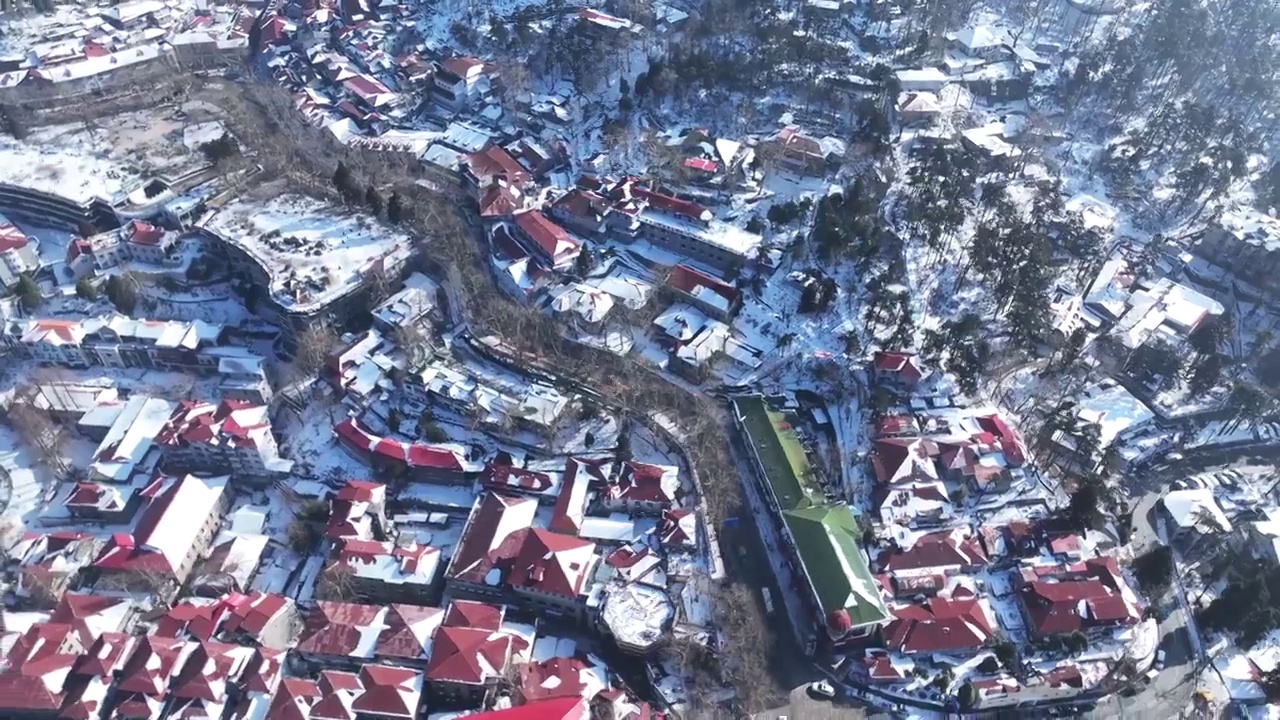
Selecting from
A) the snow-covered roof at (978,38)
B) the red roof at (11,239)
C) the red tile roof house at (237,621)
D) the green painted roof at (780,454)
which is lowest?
the red tile roof house at (237,621)

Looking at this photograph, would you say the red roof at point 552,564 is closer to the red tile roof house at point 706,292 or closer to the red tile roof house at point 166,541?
the red tile roof house at point 166,541

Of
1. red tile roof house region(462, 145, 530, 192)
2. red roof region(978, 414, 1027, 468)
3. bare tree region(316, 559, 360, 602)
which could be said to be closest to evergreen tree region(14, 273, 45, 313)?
red tile roof house region(462, 145, 530, 192)

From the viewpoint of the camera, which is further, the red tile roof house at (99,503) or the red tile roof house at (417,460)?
the red tile roof house at (417,460)

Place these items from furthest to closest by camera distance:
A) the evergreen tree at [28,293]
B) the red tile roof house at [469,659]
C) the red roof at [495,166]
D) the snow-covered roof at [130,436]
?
1. the red roof at [495,166]
2. the evergreen tree at [28,293]
3. the snow-covered roof at [130,436]
4. the red tile roof house at [469,659]

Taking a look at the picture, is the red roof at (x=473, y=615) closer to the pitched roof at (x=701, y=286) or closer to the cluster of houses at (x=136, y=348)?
the cluster of houses at (x=136, y=348)

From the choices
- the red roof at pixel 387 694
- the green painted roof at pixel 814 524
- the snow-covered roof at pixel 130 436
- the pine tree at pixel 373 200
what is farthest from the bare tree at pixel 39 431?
the green painted roof at pixel 814 524

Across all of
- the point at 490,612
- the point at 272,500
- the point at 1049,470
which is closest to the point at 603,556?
the point at 490,612

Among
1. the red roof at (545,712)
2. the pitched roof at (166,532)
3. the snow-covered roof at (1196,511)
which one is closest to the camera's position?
the red roof at (545,712)

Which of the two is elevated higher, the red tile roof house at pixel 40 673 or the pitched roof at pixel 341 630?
the pitched roof at pixel 341 630
